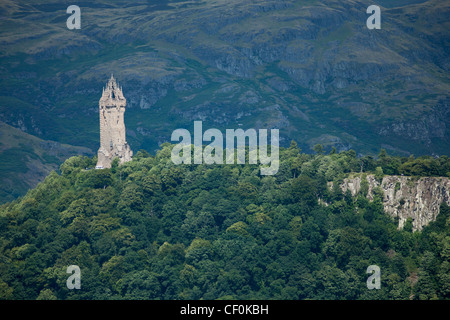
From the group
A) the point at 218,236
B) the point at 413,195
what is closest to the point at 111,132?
the point at 218,236

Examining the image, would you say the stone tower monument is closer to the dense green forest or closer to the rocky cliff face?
the dense green forest

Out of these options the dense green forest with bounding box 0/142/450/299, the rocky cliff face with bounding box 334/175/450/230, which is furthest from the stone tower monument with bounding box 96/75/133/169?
the rocky cliff face with bounding box 334/175/450/230

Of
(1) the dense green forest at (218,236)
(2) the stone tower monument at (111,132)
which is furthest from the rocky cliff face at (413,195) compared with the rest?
(2) the stone tower monument at (111,132)

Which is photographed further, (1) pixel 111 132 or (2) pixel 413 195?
(1) pixel 111 132

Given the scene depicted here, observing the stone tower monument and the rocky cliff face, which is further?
the stone tower monument

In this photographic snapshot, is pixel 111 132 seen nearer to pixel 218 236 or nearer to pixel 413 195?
pixel 218 236

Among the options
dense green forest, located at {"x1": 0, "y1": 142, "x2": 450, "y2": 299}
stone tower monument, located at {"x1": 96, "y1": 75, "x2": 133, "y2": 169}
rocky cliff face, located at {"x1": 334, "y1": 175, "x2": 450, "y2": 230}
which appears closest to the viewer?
dense green forest, located at {"x1": 0, "y1": 142, "x2": 450, "y2": 299}
